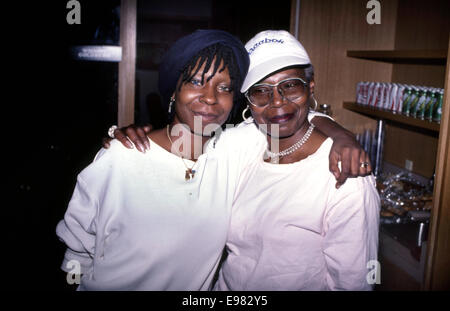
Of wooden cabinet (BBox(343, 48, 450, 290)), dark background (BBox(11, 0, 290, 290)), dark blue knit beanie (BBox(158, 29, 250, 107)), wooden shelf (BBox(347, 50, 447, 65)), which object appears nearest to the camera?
dark blue knit beanie (BBox(158, 29, 250, 107))

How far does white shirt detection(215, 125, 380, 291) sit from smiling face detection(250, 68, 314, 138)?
0.12 m

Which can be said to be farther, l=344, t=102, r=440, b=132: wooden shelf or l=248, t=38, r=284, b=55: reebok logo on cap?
l=344, t=102, r=440, b=132: wooden shelf

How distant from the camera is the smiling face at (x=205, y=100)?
126 cm

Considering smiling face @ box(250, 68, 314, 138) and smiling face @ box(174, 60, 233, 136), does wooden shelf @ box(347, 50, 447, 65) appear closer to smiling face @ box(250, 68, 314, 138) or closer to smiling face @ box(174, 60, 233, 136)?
smiling face @ box(250, 68, 314, 138)

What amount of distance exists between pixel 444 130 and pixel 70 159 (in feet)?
7.95

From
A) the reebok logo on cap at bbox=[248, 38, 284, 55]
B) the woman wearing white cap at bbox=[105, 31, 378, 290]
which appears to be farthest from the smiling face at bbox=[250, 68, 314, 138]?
the reebok logo on cap at bbox=[248, 38, 284, 55]

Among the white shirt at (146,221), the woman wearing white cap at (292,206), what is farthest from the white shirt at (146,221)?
the woman wearing white cap at (292,206)

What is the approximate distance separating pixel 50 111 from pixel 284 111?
2.12m

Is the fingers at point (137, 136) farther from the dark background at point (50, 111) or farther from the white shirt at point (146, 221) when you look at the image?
the dark background at point (50, 111)

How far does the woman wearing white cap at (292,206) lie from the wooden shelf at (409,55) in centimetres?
102

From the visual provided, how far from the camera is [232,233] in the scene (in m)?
1.29

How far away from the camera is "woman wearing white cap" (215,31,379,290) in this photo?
3.73ft
